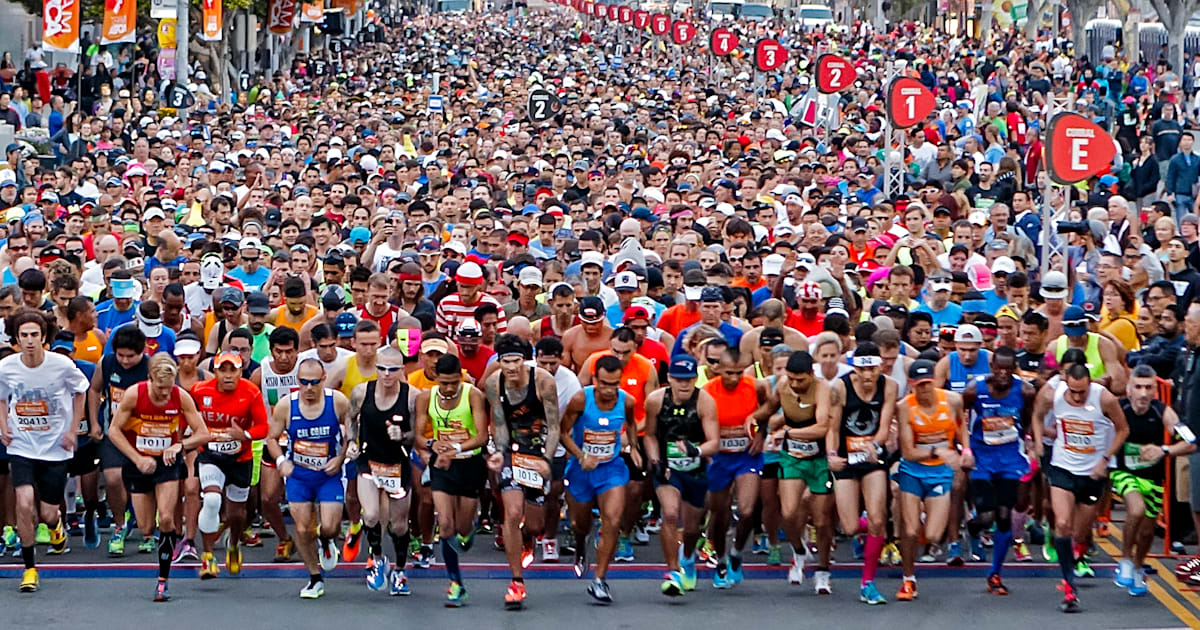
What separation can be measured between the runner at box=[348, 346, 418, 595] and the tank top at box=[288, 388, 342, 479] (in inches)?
5.2

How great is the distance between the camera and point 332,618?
496 inches

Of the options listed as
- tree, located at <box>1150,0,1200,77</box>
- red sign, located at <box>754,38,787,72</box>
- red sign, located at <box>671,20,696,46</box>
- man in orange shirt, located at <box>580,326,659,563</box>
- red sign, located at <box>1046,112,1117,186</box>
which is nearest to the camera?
man in orange shirt, located at <box>580,326,659,563</box>

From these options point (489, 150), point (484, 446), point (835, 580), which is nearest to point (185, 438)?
point (484, 446)

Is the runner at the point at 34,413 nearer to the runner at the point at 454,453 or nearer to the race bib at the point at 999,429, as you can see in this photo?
the runner at the point at 454,453

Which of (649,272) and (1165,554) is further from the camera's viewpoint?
(649,272)

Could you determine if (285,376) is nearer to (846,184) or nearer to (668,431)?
(668,431)

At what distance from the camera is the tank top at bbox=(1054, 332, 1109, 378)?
1437cm

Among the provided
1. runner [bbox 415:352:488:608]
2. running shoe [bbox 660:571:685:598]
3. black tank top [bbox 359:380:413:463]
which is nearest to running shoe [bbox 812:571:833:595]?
running shoe [bbox 660:571:685:598]

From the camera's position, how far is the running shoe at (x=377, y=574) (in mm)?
13289

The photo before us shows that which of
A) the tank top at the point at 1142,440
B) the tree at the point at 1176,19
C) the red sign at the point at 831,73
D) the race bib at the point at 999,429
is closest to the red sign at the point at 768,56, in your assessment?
the red sign at the point at 831,73

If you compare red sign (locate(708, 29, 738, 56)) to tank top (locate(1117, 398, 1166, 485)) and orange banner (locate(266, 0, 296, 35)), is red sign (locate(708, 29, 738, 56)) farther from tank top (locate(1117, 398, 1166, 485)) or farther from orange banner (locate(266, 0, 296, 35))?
tank top (locate(1117, 398, 1166, 485))

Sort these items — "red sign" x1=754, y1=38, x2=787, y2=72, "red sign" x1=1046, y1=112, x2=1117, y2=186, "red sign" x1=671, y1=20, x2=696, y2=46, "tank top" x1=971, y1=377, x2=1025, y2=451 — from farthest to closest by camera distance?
"red sign" x1=671, y1=20, x2=696, y2=46, "red sign" x1=754, y1=38, x2=787, y2=72, "red sign" x1=1046, y1=112, x2=1117, y2=186, "tank top" x1=971, y1=377, x2=1025, y2=451

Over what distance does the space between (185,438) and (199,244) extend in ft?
17.8

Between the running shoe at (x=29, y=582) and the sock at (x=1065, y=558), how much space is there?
6447mm
